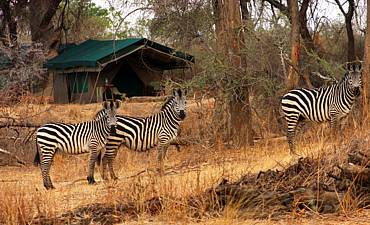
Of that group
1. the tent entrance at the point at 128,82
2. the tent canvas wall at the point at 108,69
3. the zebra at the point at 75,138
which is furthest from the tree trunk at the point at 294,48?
the tent entrance at the point at 128,82

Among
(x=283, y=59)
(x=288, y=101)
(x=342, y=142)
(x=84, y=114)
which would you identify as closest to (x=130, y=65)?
(x=84, y=114)

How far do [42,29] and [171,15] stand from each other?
45.2ft

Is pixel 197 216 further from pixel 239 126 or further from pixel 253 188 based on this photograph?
pixel 239 126

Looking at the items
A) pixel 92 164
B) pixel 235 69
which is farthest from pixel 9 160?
pixel 235 69

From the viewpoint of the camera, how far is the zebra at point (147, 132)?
13.2m

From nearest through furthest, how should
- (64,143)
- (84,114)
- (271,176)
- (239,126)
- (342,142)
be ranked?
(271,176)
(342,142)
(64,143)
(239,126)
(84,114)

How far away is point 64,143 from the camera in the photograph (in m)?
13.1

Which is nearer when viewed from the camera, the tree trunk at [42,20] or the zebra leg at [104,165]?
the zebra leg at [104,165]

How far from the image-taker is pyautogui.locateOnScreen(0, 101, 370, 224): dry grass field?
8.49 m

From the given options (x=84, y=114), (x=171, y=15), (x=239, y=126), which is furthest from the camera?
(x=84, y=114)

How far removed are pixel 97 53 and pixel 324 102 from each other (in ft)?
53.0

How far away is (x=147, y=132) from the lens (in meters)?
13.4

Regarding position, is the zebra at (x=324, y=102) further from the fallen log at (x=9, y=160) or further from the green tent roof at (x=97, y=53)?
the green tent roof at (x=97, y=53)

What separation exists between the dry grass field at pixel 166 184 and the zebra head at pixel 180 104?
1.00m
